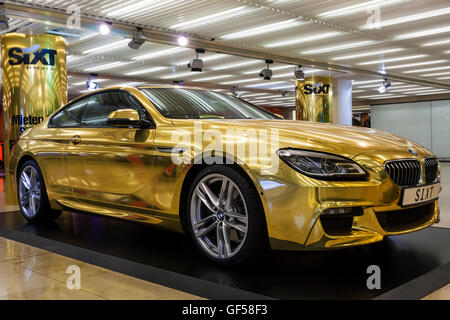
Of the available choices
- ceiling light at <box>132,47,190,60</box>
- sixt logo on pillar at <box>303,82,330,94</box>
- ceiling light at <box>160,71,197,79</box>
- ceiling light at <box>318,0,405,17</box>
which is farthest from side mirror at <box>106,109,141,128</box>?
sixt logo on pillar at <box>303,82,330,94</box>

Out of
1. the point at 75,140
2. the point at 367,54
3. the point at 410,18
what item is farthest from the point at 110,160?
the point at 367,54

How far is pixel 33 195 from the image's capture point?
4555 millimetres

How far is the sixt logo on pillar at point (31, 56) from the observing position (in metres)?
7.12

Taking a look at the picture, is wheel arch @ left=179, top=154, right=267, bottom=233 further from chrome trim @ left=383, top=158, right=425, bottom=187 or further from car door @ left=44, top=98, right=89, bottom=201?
car door @ left=44, top=98, right=89, bottom=201

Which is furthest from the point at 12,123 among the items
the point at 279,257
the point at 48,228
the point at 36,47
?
the point at 279,257

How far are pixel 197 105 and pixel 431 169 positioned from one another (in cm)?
171

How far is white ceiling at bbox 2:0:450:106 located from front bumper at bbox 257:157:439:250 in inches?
209

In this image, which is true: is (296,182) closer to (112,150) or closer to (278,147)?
(278,147)

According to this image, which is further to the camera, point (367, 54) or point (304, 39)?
point (367, 54)

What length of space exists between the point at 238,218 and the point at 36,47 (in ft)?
18.7

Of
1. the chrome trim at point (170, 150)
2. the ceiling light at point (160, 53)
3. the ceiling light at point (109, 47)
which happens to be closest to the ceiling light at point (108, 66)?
the ceiling light at point (160, 53)

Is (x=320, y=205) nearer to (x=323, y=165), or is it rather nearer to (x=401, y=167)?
(x=323, y=165)

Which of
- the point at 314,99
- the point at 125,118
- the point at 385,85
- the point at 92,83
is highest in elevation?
the point at 92,83

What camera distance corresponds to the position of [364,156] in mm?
Result: 2660
